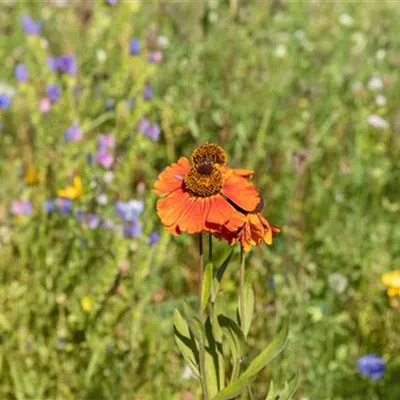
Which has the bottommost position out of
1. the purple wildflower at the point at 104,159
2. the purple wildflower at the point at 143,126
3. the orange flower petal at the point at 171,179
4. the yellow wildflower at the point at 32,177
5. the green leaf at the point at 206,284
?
the green leaf at the point at 206,284

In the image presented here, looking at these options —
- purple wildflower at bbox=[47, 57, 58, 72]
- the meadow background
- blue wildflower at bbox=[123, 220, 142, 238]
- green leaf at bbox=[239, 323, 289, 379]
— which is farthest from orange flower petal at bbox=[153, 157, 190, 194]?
purple wildflower at bbox=[47, 57, 58, 72]

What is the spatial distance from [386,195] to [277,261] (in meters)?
0.93

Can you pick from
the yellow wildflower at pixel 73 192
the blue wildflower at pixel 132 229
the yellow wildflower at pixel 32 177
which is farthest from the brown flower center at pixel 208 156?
the yellow wildflower at pixel 32 177

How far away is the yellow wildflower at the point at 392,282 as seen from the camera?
2123 mm

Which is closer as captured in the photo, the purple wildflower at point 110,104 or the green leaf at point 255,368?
the green leaf at point 255,368

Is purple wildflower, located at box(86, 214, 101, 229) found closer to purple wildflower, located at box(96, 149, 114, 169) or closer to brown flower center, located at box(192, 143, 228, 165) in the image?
purple wildflower, located at box(96, 149, 114, 169)

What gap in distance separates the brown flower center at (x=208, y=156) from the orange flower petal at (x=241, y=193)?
30 mm

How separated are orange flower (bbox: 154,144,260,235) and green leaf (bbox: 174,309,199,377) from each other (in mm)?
166

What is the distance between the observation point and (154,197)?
7.13 feet

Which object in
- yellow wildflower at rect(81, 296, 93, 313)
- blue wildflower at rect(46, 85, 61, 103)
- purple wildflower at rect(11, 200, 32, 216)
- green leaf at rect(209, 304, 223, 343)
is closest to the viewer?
green leaf at rect(209, 304, 223, 343)

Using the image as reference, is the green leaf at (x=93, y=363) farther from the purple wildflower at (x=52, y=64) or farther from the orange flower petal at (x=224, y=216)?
the purple wildflower at (x=52, y=64)

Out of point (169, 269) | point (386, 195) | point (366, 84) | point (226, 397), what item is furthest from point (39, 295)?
point (366, 84)

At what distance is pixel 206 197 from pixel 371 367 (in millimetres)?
1027

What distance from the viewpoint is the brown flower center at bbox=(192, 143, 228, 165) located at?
1.07 meters
